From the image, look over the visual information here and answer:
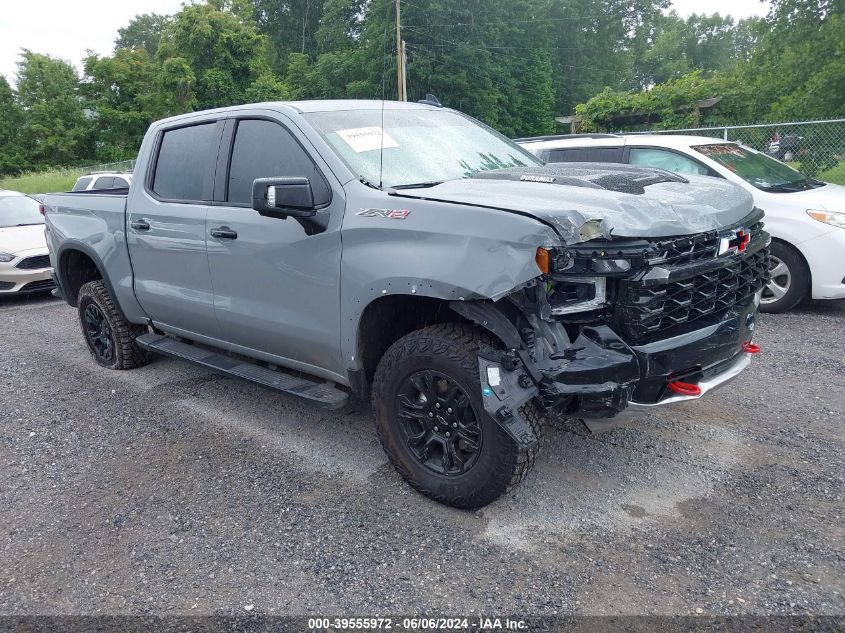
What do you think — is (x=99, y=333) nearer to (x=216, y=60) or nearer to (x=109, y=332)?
(x=109, y=332)

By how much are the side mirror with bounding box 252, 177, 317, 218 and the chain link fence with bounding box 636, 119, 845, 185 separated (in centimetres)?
925

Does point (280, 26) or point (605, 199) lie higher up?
point (280, 26)

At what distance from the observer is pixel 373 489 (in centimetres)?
344

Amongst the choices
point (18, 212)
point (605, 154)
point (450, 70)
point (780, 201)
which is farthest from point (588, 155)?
point (450, 70)

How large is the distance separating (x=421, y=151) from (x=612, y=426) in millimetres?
1862

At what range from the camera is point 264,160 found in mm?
3826

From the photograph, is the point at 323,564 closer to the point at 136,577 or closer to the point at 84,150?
the point at 136,577

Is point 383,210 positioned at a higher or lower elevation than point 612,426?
higher

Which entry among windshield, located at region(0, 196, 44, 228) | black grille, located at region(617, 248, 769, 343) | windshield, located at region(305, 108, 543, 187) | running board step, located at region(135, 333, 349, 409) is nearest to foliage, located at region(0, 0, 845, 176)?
windshield, located at region(305, 108, 543, 187)

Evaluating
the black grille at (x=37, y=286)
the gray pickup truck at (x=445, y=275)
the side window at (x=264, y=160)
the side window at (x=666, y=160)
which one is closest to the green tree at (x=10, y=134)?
the black grille at (x=37, y=286)

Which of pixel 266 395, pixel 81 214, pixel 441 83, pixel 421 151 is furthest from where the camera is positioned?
pixel 441 83

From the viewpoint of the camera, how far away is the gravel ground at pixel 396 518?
8.61 ft

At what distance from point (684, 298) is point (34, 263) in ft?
28.9

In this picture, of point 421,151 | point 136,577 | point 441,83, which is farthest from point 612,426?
point 441,83
